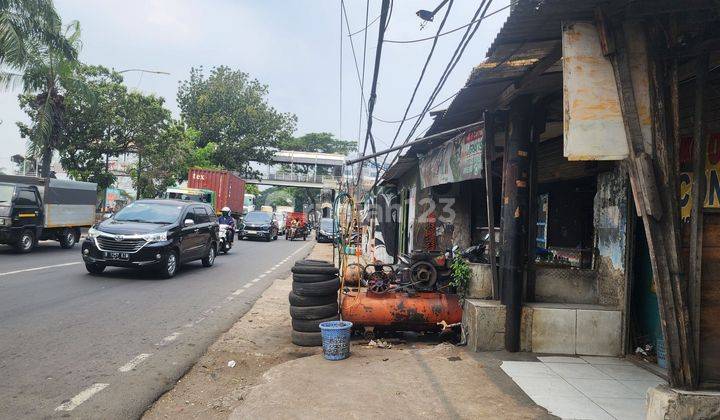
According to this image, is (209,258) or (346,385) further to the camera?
(209,258)

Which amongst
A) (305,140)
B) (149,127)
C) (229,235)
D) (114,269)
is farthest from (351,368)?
(305,140)

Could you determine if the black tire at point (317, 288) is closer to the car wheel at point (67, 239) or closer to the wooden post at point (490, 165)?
the wooden post at point (490, 165)

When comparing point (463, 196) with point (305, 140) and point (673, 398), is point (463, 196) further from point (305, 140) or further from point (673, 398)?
point (305, 140)

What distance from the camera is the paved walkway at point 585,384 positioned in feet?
13.9

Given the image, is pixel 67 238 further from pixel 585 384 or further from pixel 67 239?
pixel 585 384

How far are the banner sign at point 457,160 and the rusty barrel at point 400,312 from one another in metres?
1.88

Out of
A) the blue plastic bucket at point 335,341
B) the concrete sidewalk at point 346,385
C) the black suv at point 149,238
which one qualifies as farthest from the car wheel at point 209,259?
the blue plastic bucket at point 335,341

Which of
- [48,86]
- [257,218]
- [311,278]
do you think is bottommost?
[311,278]

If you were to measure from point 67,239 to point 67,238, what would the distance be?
4cm

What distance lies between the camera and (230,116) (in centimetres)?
4300

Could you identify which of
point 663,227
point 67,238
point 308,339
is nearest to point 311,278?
point 308,339

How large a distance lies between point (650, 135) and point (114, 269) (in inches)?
486

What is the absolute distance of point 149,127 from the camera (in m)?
28.8

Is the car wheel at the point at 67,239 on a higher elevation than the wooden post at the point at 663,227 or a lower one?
lower
